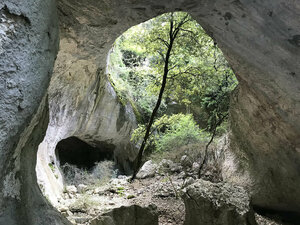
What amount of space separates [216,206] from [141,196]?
2783 mm

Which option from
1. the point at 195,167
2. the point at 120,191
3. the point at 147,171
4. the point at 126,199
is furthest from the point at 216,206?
the point at 147,171

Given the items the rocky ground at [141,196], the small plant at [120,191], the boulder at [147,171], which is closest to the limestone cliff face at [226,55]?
the rocky ground at [141,196]

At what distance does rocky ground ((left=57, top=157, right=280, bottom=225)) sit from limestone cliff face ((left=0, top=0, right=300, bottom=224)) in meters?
1.09

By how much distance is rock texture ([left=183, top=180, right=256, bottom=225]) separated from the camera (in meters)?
3.31

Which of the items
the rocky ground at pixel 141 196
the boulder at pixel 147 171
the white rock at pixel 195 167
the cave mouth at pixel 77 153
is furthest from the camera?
the cave mouth at pixel 77 153

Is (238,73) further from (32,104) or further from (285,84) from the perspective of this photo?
(32,104)

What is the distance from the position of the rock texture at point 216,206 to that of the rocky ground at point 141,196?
0.26m

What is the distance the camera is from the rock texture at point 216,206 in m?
3.31

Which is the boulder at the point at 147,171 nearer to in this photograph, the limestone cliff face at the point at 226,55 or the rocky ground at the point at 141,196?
the rocky ground at the point at 141,196

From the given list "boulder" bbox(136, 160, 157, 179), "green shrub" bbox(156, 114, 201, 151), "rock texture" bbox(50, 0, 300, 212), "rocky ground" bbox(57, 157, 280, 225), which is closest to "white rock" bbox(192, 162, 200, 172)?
"rocky ground" bbox(57, 157, 280, 225)

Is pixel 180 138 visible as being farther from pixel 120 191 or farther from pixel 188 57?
pixel 120 191

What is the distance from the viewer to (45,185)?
5141mm

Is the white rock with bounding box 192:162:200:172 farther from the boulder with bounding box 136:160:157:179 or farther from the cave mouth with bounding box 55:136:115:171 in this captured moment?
the cave mouth with bounding box 55:136:115:171

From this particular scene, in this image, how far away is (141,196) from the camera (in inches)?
231
